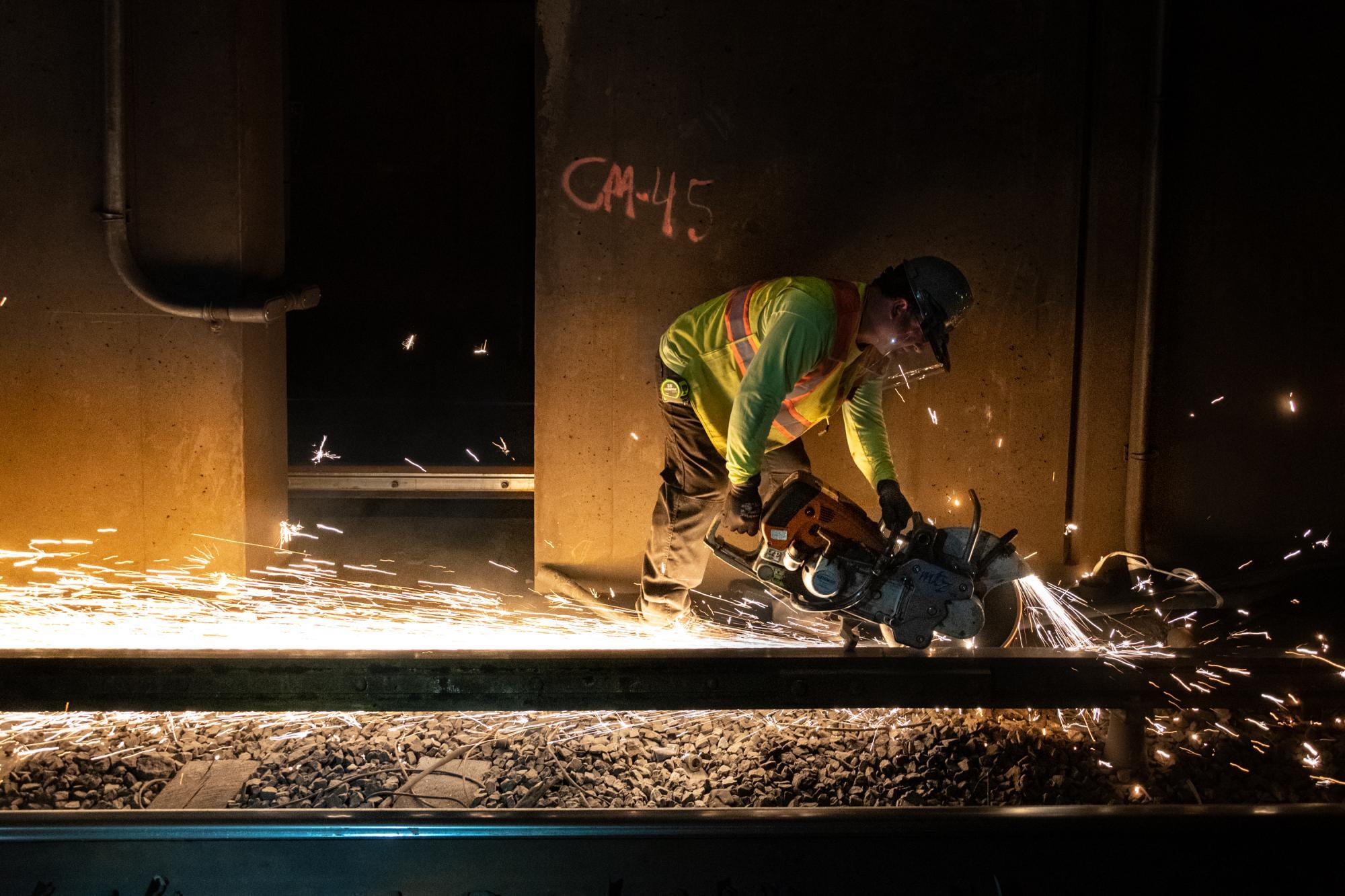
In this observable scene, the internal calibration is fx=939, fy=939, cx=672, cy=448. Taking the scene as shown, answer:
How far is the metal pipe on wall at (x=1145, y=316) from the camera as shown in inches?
173

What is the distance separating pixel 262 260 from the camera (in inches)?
179

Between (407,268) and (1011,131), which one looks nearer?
(1011,131)

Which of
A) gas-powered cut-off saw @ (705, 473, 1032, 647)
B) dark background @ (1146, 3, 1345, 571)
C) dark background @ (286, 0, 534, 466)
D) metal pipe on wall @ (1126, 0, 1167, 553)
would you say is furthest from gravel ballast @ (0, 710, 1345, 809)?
dark background @ (286, 0, 534, 466)

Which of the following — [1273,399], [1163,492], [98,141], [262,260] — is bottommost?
[1163,492]

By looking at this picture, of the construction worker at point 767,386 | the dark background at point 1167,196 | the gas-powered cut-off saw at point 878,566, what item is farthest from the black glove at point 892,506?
the dark background at point 1167,196

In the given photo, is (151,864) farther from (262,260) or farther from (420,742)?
(262,260)

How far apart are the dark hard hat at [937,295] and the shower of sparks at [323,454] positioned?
5.25m

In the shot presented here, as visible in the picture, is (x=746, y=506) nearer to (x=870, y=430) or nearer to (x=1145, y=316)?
(x=870, y=430)

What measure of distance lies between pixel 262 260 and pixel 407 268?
194 inches

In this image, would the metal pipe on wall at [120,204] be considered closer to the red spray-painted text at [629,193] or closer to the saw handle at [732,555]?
the red spray-painted text at [629,193]

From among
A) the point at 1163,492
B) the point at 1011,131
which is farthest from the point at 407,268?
the point at 1163,492

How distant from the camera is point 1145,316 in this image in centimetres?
461

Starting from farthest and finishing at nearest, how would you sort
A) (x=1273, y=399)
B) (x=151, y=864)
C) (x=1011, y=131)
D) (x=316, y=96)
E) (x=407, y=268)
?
1. (x=407, y=268)
2. (x=316, y=96)
3. (x=1273, y=399)
4. (x=1011, y=131)
5. (x=151, y=864)

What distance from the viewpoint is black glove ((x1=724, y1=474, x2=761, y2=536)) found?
10.9ft
